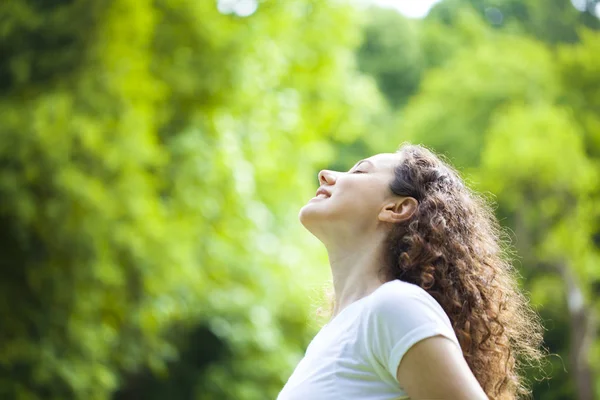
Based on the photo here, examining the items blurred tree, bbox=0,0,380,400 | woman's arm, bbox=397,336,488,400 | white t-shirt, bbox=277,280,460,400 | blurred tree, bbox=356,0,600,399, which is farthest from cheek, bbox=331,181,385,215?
blurred tree, bbox=356,0,600,399

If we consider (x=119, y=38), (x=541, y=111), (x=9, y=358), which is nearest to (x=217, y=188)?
(x=119, y=38)

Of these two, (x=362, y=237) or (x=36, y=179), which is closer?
(x=362, y=237)

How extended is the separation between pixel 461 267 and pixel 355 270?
0.54 ft

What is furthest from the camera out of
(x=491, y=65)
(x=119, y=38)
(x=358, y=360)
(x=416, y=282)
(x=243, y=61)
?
(x=491, y=65)

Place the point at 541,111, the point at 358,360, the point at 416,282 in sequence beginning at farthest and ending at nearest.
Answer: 1. the point at 541,111
2. the point at 416,282
3. the point at 358,360

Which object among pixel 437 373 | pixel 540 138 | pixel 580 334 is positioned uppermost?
pixel 437 373

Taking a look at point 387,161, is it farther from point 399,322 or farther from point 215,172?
point 215,172

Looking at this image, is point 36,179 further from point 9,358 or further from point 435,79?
point 435,79

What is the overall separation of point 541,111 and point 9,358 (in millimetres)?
7378

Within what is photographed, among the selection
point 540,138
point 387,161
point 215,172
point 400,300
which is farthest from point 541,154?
point 400,300

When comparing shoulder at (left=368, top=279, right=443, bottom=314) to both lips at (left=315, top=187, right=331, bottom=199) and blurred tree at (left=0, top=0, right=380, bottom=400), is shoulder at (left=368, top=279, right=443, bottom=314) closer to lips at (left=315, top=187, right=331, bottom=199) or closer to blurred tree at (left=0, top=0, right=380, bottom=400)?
lips at (left=315, top=187, right=331, bottom=199)

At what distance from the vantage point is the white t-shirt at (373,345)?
1.09 m

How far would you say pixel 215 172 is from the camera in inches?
295

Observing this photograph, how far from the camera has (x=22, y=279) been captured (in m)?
5.95
